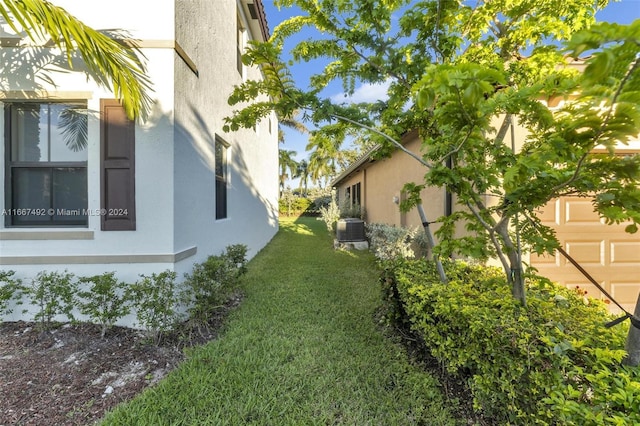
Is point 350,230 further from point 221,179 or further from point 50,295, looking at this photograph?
point 50,295

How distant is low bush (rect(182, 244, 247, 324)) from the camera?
11.1 feet

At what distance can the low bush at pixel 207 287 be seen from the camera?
339 cm

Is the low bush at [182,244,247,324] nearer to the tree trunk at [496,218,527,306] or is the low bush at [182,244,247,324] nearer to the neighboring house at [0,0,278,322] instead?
the neighboring house at [0,0,278,322]

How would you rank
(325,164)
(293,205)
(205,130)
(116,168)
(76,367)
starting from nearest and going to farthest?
(76,367) < (116,168) < (205,130) < (293,205) < (325,164)

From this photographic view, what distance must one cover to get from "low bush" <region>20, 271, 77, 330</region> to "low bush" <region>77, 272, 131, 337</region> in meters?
0.12

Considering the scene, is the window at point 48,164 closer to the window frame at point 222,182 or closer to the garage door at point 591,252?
the window frame at point 222,182

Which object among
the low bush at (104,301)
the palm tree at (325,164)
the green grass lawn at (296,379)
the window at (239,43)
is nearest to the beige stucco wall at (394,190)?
the green grass lawn at (296,379)

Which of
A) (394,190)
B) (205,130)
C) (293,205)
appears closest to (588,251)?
(394,190)

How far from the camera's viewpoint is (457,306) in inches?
81.8

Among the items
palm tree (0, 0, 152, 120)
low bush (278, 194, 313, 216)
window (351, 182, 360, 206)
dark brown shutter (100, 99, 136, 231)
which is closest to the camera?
palm tree (0, 0, 152, 120)

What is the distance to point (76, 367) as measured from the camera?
2662mm

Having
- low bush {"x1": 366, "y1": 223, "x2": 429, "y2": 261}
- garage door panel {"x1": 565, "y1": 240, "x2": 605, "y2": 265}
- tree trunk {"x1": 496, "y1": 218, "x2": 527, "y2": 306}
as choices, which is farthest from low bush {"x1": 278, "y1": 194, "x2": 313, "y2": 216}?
tree trunk {"x1": 496, "y1": 218, "x2": 527, "y2": 306}

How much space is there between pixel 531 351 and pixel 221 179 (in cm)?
553

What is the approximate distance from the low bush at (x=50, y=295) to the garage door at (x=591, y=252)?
20.5ft
